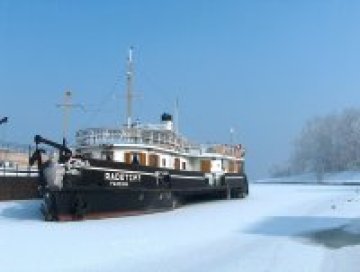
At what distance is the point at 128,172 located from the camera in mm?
27625

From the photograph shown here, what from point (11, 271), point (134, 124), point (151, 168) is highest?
point (134, 124)

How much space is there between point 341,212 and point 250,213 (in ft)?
12.5

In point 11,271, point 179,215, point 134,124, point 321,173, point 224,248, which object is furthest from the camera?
point 321,173

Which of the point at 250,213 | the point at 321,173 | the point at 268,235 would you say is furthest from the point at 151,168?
the point at 321,173

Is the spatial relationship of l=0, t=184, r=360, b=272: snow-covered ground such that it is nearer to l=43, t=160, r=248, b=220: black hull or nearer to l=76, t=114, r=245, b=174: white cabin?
l=43, t=160, r=248, b=220: black hull

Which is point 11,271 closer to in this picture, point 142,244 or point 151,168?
point 142,244

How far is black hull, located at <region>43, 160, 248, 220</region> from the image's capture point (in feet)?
81.9

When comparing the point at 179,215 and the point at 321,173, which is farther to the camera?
the point at 321,173

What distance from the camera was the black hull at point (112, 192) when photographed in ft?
81.9

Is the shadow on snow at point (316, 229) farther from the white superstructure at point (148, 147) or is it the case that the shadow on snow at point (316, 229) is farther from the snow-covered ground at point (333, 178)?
the snow-covered ground at point (333, 178)

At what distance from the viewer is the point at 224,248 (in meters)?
16.4

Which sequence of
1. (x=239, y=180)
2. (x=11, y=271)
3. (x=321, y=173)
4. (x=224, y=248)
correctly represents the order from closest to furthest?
(x=11, y=271) < (x=224, y=248) < (x=239, y=180) < (x=321, y=173)

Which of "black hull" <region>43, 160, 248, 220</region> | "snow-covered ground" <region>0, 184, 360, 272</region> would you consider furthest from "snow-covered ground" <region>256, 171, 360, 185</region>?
"snow-covered ground" <region>0, 184, 360, 272</region>

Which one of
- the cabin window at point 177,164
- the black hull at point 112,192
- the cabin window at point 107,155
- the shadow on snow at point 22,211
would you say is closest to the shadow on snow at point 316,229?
the black hull at point 112,192
